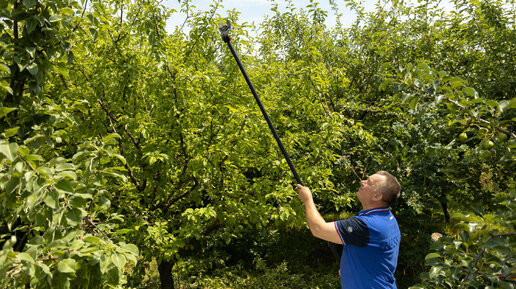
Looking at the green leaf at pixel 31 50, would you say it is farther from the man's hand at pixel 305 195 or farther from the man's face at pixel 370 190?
the man's face at pixel 370 190

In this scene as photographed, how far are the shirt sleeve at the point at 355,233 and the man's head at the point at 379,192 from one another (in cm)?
30

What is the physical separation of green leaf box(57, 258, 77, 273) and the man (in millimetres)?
1950

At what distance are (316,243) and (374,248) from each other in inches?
372

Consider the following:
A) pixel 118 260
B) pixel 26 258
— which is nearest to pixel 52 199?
pixel 26 258

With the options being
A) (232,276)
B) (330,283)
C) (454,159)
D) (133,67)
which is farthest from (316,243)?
(133,67)

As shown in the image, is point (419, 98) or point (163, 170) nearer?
point (419, 98)

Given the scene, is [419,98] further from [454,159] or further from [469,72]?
[469,72]

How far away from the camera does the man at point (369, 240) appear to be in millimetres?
2846

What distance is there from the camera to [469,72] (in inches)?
350

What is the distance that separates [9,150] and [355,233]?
7.99 feet

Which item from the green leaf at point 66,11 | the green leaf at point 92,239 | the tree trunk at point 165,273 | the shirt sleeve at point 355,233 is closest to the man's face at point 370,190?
the shirt sleeve at point 355,233

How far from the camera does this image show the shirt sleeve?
284 centimetres

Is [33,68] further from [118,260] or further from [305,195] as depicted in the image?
[305,195]

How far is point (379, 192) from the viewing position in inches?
121
